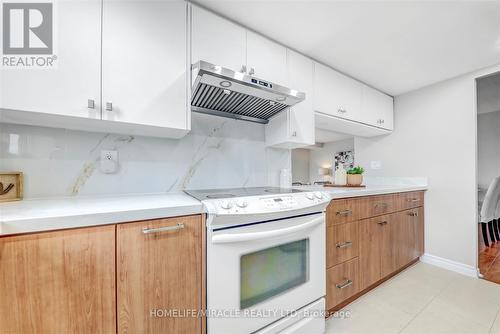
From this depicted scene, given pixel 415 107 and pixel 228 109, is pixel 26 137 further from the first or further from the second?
pixel 415 107

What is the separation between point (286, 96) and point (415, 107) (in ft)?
7.02

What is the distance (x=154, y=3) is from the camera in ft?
3.60

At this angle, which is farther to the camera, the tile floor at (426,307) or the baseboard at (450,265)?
the baseboard at (450,265)

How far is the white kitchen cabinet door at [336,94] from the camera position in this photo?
1.84 metres

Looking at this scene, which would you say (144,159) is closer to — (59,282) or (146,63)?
(146,63)

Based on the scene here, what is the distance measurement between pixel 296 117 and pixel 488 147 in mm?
4265

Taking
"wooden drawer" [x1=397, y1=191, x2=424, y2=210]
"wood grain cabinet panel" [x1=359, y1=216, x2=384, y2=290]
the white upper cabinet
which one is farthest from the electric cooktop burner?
"wooden drawer" [x1=397, y1=191, x2=424, y2=210]

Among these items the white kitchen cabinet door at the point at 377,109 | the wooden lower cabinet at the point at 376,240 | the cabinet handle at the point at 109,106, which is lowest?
the wooden lower cabinet at the point at 376,240

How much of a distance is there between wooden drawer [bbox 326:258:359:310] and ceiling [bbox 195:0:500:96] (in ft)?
5.64

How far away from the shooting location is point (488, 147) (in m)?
3.58

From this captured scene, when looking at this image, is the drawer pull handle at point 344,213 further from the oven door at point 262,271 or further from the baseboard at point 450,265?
the baseboard at point 450,265

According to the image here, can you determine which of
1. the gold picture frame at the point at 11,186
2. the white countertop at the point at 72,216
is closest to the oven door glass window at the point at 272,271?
the white countertop at the point at 72,216

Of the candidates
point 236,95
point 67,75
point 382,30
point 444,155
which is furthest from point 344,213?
point 67,75

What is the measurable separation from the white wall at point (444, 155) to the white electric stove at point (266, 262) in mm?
1894
